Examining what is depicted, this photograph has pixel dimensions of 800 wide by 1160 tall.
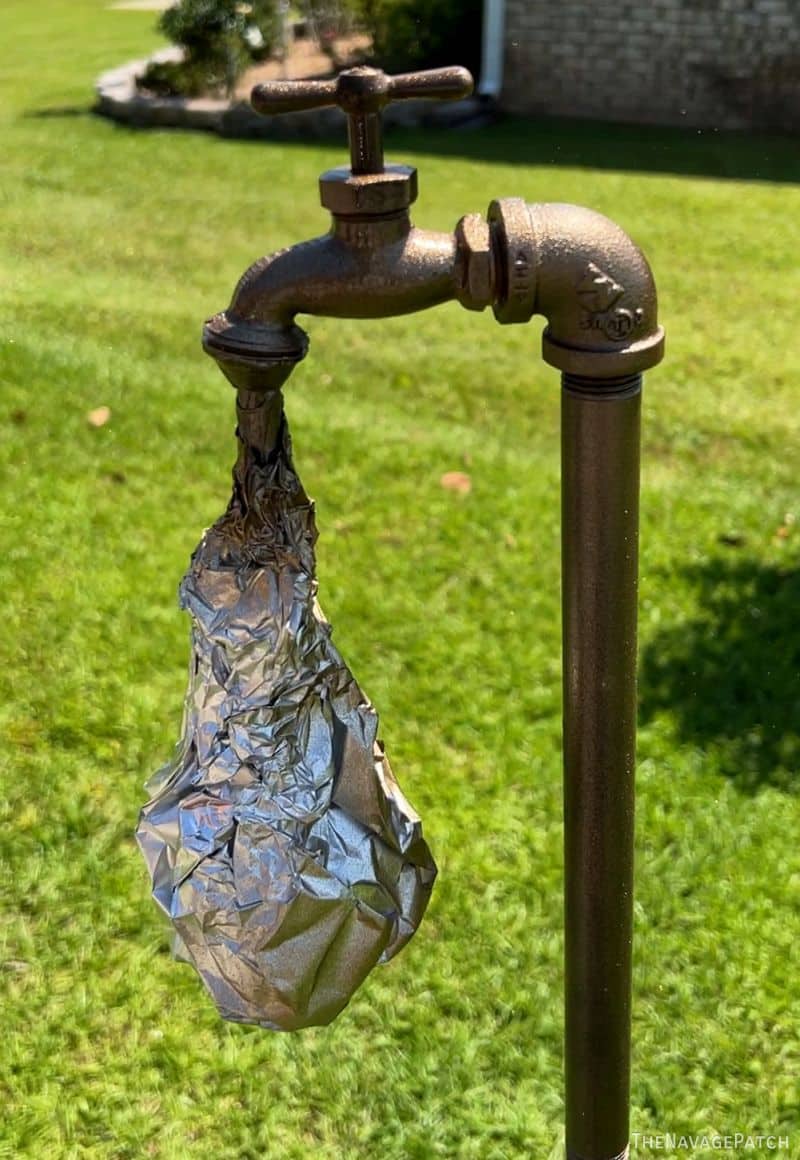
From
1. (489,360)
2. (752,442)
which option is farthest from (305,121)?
(752,442)

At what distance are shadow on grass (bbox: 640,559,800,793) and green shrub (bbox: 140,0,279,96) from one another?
8715mm

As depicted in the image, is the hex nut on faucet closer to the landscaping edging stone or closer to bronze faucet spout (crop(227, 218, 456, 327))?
bronze faucet spout (crop(227, 218, 456, 327))

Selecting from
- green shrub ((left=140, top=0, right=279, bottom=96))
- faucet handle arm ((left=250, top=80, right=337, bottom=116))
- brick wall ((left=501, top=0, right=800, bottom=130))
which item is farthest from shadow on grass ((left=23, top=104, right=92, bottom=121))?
faucet handle arm ((left=250, top=80, right=337, bottom=116))

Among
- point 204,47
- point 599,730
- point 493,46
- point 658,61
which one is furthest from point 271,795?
point 493,46

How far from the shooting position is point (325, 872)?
54.8 inches

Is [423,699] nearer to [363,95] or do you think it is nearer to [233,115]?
[363,95]

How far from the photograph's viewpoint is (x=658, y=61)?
36.3 ft

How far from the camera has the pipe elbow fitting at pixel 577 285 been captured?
1.19 meters

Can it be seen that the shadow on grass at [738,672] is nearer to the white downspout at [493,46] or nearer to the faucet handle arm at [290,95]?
the faucet handle arm at [290,95]

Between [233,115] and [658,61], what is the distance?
4024 mm

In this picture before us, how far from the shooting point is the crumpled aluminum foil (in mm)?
1330

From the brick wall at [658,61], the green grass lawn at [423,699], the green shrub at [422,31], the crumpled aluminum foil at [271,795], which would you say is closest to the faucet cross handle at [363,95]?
the crumpled aluminum foil at [271,795]

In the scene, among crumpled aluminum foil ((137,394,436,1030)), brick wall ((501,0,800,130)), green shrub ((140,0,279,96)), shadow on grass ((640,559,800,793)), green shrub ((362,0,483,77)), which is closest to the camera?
crumpled aluminum foil ((137,394,436,1030))

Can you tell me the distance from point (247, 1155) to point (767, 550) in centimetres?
252
